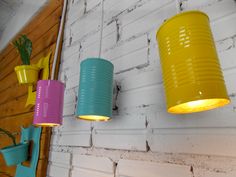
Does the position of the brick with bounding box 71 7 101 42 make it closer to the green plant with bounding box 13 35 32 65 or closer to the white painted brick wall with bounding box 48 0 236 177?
the white painted brick wall with bounding box 48 0 236 177

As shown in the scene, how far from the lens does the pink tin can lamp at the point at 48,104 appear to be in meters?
0.71

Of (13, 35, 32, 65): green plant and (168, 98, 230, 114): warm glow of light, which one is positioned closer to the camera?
(168, 98, 230, 114): warm glow of light

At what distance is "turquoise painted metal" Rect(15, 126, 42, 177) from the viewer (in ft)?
3.25

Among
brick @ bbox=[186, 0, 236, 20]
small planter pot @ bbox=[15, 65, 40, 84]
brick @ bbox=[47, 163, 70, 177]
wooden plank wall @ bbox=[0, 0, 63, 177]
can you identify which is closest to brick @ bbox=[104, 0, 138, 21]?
brick @ bbox=[186, 0, 236, 20]

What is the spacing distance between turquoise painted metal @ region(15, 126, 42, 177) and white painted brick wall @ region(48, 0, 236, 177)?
0.29 feet

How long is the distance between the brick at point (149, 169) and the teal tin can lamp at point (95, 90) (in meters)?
0.16

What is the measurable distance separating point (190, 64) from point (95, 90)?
1.01ft

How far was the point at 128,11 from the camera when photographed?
0.81m

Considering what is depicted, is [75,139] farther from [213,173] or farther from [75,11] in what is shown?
[75,11]

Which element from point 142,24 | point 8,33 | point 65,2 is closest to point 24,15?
point 8,33

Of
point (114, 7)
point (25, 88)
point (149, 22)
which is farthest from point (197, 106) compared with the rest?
point (25, 88)

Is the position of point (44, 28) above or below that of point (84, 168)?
above

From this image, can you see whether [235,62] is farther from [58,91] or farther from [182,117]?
[58,91]

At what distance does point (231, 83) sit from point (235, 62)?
0.16 ft
